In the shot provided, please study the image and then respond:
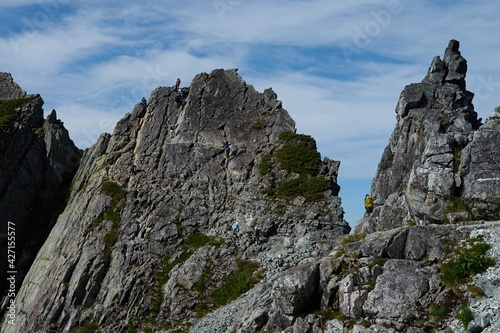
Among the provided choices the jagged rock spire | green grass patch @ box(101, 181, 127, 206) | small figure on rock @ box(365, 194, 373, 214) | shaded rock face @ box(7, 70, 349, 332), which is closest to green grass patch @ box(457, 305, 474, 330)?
the jagged rock spire

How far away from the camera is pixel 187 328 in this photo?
48781mm

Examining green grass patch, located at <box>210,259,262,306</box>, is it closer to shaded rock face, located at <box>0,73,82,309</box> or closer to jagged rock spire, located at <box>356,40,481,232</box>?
jagged rock spire, located at <box>356,40,481,232</box>

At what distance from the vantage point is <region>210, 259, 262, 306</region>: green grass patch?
50781mm

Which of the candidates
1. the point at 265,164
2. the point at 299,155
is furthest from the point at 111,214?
the point at 299,155

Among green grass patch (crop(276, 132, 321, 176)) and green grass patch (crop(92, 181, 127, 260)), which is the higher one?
green grass patch (crop(276, 132, 321, 176))

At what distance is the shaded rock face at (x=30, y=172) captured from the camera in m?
70.1

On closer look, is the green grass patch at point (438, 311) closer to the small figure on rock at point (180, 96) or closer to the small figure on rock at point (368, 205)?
the small figure on rock at point (368, 205)

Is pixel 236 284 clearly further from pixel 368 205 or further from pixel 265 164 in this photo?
pixel 265 164

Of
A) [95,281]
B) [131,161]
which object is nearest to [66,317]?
[95,281]

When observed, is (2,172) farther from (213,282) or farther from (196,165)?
(213,282)

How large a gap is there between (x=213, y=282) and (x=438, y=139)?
24.3m

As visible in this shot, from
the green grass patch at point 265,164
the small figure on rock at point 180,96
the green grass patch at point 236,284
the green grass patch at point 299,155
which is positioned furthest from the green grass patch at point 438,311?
the small figure on rock at point 180,96

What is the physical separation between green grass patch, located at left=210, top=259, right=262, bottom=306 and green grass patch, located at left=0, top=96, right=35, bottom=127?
4075 cm

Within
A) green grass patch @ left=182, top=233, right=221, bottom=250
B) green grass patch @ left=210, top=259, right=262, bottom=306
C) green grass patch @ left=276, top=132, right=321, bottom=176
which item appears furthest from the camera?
green grass patch @ left=276, top=132, right=321, bottom=176
